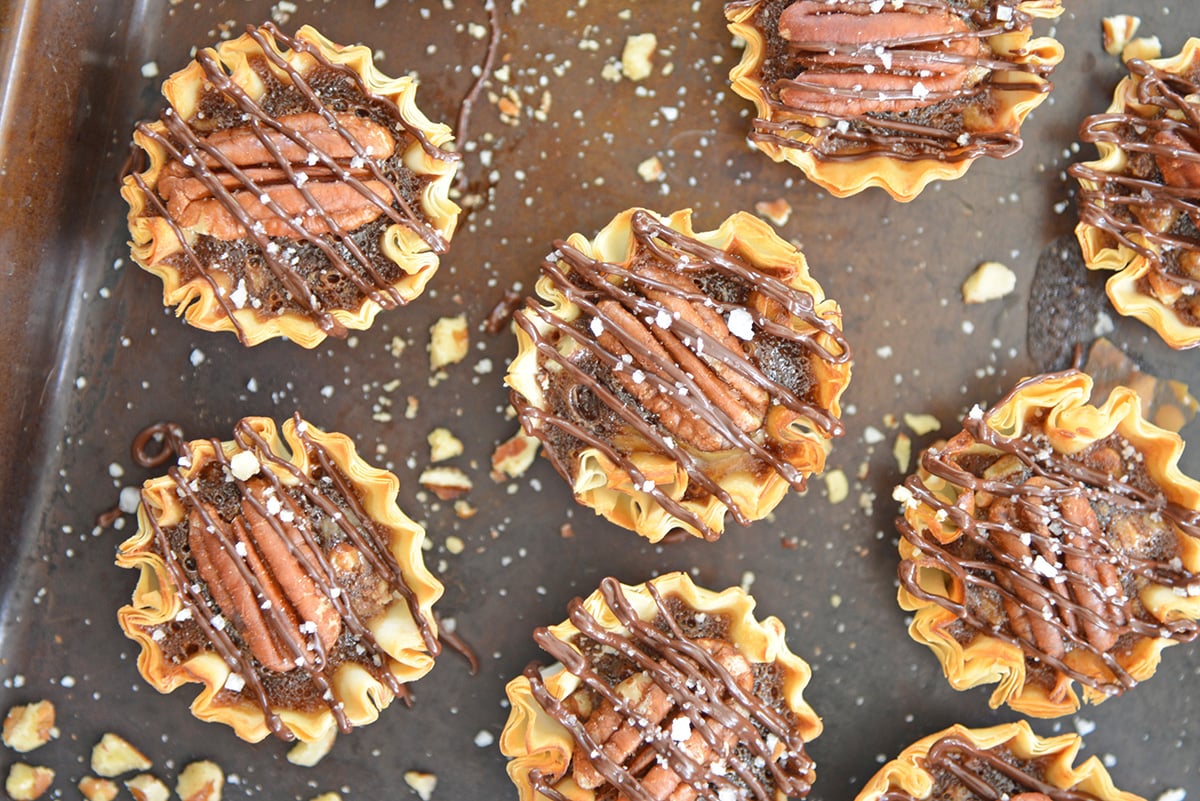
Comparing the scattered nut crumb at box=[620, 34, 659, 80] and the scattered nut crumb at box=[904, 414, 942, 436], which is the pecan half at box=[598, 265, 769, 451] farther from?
the scattered nut crumb at box=[620, 34, 659, 80]

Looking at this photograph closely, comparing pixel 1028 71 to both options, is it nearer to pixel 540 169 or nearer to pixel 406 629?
pixel 540 169

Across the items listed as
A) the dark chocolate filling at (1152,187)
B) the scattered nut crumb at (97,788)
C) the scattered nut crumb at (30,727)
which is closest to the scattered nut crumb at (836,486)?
the dark chocolate filling at (1152,187)

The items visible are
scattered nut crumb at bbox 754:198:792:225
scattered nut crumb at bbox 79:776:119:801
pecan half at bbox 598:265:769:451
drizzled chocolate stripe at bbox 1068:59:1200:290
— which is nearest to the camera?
pecan half at bbox 598:265:769:451

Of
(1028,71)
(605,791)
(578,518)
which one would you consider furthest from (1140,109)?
(605,791)

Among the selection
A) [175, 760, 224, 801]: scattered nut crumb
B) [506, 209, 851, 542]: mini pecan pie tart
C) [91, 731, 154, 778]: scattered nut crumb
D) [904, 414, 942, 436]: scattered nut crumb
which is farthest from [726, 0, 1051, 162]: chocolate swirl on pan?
[91, 731, 154, 778]: scattered nut crumb

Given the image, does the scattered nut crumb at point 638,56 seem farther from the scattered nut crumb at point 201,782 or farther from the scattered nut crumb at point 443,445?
the scattered nut crumb at point 201,782

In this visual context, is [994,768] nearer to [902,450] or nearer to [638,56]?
[902,450]

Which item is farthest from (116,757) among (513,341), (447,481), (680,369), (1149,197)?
(1149,197)
